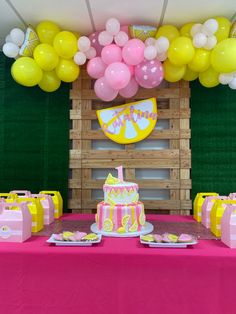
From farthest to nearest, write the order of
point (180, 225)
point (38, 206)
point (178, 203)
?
point (178, 203) → point (180, 225) → point (38, 206)

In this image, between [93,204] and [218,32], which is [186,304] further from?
[218,32]

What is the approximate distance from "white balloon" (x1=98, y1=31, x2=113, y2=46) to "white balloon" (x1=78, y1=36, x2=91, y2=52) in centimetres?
10

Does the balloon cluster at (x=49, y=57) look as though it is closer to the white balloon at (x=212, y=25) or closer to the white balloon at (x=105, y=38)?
the white balloon at (x=105, y=38)

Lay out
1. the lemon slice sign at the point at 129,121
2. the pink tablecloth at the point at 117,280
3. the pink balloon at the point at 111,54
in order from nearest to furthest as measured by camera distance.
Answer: the pink tablecloth at the point at 117,280 → the pink balloon at the point at 111,54 → the lemon slice sign at the point at 129,121

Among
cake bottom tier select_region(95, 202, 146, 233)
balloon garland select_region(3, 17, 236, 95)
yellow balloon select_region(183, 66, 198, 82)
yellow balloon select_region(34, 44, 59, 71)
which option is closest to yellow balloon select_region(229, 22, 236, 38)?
balloon garland select_region(3, 17, 236, 95)

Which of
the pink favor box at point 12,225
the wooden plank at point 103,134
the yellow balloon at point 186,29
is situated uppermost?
the yellow balloon at point 186,29

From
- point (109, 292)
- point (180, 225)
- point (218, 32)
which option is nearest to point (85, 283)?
point (109, 292)

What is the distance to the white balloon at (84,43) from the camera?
2.47 metres

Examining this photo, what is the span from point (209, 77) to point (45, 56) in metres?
1.35

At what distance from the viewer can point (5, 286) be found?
1613 millimetres

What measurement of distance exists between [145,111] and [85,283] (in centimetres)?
176

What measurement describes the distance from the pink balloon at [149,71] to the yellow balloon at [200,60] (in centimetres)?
26

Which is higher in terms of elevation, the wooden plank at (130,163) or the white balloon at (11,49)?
the white balloon at (11,49)

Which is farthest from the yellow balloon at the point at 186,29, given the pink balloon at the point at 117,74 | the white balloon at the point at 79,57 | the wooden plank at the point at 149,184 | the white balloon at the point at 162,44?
the wooden plank at the point at 149,184
